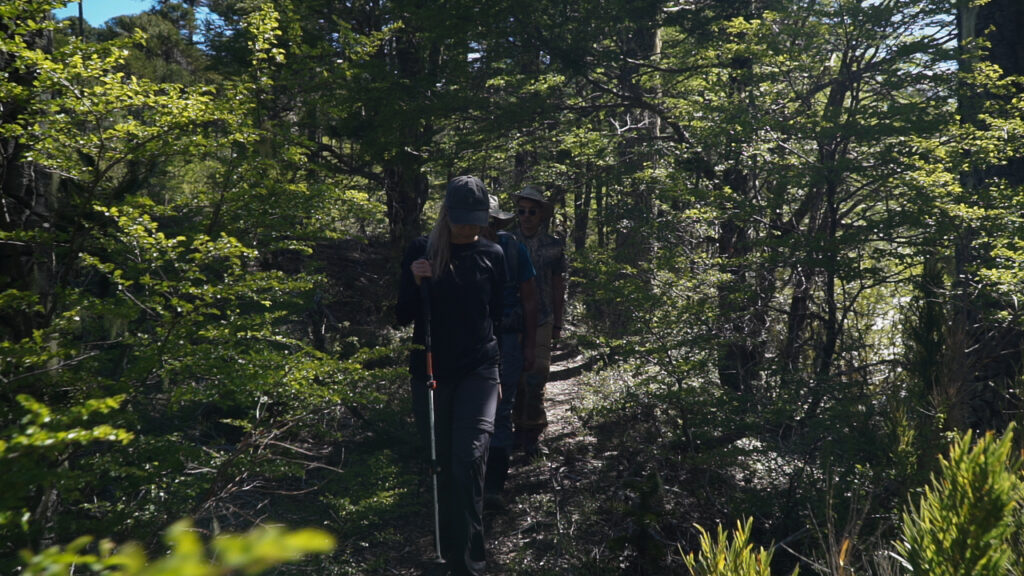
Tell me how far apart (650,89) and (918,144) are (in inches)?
184

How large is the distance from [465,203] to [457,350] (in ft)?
2.93

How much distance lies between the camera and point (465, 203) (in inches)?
173

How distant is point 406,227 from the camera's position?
10.2m

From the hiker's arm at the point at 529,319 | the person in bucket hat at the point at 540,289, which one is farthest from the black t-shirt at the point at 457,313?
the person in bucket hat at the point at 540,289

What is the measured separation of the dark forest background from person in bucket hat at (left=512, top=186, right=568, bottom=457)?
40cm

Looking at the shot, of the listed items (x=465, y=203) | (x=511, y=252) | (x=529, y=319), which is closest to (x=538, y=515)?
(x=529, y=319)

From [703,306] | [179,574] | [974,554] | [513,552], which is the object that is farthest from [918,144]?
[179,574]

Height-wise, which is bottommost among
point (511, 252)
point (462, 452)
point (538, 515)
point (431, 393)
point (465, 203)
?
point (538, 515)

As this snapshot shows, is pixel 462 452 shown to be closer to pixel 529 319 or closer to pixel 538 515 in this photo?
pixel 529 319

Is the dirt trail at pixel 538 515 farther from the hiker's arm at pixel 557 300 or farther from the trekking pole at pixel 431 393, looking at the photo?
the hiker's arm at pixel 557 300

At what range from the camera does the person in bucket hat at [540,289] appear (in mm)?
6723

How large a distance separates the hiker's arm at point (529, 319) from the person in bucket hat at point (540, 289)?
3.71 feet

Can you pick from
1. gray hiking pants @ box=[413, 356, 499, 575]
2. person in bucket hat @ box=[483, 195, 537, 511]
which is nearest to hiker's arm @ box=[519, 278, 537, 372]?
person in bucket hat @ box=[483, 195, 537, 511]

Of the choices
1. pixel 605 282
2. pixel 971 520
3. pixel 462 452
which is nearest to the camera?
pixel 971 520
